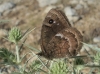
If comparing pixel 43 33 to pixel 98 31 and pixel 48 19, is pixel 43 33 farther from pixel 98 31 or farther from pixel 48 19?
pixel 98 31

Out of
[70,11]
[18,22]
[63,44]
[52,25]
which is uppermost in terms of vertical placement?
[52,25]

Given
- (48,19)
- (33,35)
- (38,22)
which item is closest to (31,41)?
(33,35)

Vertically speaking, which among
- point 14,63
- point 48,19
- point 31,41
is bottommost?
point 31,41

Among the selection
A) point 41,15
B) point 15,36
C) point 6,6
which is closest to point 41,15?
point 41,15

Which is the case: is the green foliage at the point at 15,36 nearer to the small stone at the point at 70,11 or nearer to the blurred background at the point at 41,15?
the blurred background at the point at 41,15

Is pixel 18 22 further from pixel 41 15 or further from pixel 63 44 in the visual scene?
pixel 63 44

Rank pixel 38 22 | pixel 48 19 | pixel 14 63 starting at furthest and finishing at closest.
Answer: pixel 38 22
pixel 48 19
pixel 14 63
